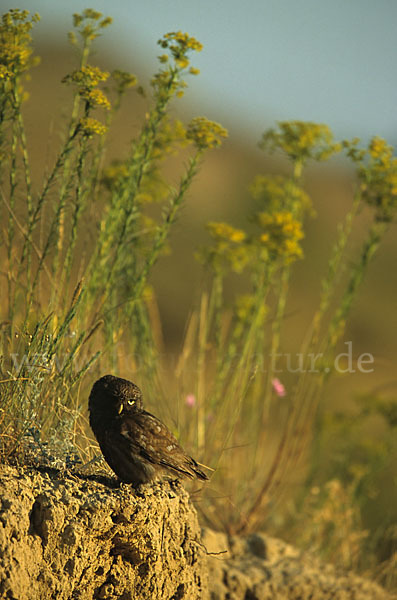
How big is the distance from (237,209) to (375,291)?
7.21m

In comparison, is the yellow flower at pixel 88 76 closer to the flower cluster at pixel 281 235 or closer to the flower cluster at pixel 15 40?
the flower cluster at pixel 15 40

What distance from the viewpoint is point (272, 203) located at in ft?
18.1

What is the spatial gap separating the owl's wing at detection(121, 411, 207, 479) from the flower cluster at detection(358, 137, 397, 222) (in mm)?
2596

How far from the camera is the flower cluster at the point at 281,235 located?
472 cm

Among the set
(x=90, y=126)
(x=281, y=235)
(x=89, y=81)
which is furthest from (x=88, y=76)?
(x=281, y=235)

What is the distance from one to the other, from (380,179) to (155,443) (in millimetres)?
2764

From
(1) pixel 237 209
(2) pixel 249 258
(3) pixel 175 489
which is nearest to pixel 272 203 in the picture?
(2) pixel 249 258

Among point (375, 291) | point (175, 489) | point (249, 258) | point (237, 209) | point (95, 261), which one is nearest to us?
point (175, 489)

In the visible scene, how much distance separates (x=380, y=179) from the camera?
497 cm

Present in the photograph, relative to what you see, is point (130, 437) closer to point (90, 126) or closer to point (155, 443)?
point (155, 443)

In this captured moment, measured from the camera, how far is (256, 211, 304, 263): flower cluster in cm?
472

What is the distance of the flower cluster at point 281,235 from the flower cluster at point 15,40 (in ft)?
5.90

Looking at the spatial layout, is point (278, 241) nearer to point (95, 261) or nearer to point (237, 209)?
point (95, 261)

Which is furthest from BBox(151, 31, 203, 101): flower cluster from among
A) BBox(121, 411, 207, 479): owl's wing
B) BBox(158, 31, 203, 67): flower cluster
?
BBox(121, 411, 207, 479): owl's wing
